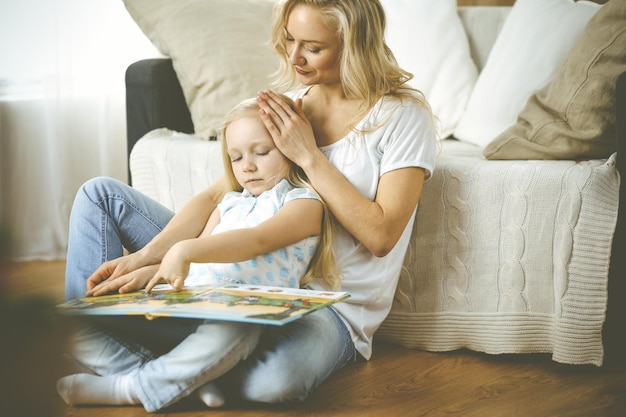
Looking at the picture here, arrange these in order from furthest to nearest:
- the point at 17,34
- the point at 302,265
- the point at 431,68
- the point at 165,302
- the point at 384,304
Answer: the point at 17,34 < the point at 431,68 < the point at 384,304 < the point at 302,265 < the point at 165,302

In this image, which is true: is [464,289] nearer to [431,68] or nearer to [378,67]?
[378,67]

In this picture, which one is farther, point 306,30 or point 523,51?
point 523,51

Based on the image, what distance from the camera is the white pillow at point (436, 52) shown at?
2291 mm

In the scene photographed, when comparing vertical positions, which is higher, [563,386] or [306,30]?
[306,30]

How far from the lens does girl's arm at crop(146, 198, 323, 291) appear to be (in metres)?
1.29

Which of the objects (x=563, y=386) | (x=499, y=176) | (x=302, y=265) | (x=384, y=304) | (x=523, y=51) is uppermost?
(x=523, y=51)

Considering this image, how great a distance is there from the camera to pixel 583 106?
5.25 feet

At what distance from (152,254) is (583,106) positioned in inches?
36.6

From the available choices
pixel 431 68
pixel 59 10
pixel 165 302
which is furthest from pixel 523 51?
pixel 59 10

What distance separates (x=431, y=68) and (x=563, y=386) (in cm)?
116

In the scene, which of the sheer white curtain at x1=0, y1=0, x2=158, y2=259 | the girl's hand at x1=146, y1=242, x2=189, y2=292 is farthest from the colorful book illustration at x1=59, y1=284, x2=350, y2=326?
the sheer white curtain at x1=0, y1=0, x2=158, y2=259

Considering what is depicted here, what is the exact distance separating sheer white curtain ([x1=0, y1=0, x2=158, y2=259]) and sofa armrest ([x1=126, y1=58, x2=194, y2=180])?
71 cm

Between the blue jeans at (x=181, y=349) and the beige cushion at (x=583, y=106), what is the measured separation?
590 millimetres

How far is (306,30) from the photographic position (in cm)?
144
